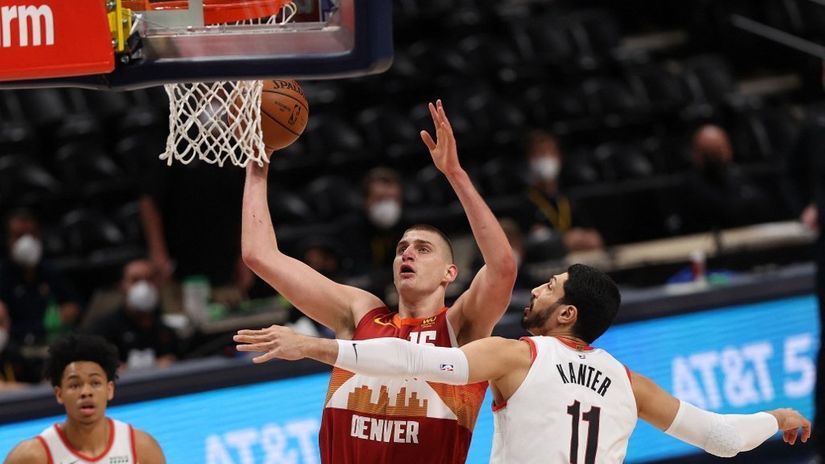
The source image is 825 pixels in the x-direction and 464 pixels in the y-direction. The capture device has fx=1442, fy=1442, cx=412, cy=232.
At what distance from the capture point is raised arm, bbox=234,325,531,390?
14.6 feet

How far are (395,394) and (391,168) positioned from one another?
6.36 m

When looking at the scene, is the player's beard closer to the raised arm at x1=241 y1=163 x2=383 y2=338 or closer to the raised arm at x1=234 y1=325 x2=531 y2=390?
the raised arm at x1=234 y1=325 x2=531 y2=390

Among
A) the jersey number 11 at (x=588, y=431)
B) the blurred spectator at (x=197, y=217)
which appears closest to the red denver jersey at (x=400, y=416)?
the jersey number 11 at (x=588, y=431)

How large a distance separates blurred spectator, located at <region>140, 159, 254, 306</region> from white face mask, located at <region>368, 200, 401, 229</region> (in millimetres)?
988

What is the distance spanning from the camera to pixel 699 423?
17.0ft

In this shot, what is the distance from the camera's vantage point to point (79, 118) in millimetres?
10906

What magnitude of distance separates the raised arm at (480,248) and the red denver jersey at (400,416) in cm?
10

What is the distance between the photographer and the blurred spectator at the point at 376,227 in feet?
31.6

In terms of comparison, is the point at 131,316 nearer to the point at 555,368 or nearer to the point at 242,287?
the point at 242,287

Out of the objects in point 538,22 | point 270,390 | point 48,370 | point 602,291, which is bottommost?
point 270,390

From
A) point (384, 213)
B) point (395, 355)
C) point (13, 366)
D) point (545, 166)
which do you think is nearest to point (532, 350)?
point (395, 355)

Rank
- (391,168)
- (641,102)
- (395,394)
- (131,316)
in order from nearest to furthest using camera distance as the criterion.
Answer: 1. (395,394)
2. (131,316)
3. (391,168)
4. (641,102)

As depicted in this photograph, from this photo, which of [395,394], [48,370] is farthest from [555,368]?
[48,370]

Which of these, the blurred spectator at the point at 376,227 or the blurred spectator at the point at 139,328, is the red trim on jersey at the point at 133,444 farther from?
the blurred spectator at the point at 376,227
